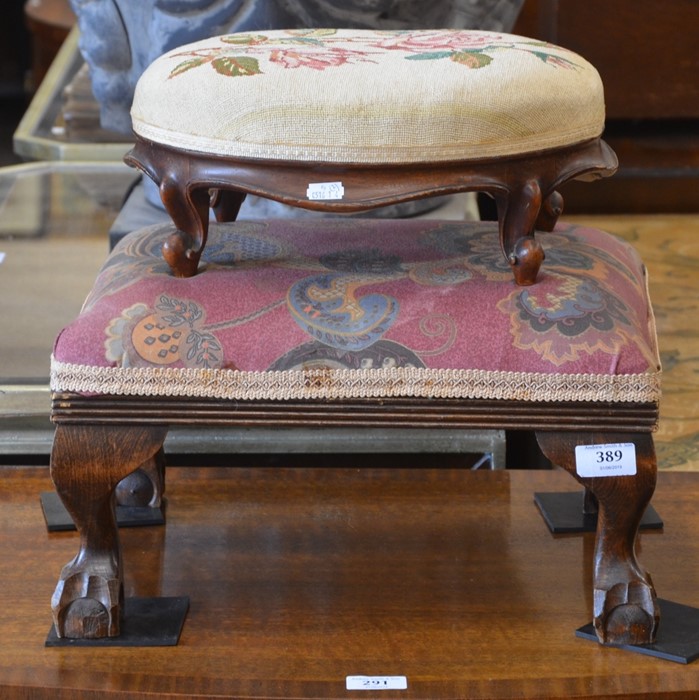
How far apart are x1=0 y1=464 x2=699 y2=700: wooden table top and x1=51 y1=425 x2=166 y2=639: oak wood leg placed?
0.04m

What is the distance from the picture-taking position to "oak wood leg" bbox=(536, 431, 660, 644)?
1.17m

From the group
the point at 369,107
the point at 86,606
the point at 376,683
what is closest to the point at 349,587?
the point at 376,683

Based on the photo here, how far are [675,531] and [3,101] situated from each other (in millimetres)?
4209

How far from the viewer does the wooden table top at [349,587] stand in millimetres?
1183

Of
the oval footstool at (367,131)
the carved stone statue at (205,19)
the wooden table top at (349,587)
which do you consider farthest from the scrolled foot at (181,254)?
the carved stone statue at (205,19)

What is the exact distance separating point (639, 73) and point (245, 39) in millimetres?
2026

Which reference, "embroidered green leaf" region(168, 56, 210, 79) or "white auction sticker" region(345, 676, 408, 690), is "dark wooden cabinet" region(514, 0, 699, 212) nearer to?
"embroidered green leaf" region(168, 56, 210, 79)

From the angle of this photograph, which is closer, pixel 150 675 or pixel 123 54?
pixel 150 675

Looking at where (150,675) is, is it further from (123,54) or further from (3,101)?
(3,101)

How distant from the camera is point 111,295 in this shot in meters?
1.21

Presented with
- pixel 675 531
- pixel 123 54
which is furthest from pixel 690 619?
pixel 123 54

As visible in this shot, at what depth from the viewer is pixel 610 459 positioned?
3.83 feet

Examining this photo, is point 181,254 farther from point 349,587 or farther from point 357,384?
point 349,587

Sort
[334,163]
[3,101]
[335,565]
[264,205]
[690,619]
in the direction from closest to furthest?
[334,163] < [690,619] < [335,565] < [264,205] < [3,101]
